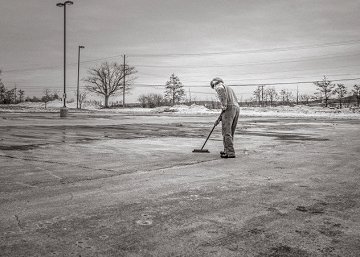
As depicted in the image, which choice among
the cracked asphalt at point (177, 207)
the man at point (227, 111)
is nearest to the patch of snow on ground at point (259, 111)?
the man at point (227, 111)

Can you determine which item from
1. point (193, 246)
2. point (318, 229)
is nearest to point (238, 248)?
point (193, 246)

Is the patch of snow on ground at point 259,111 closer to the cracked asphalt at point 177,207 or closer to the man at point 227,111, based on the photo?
the man at point 227,111

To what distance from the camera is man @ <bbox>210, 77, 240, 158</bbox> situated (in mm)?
7793

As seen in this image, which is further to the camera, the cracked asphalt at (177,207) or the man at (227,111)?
the man at (227,111)

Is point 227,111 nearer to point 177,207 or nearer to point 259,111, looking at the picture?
point 177,207

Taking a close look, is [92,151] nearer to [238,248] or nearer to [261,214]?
[261,214]

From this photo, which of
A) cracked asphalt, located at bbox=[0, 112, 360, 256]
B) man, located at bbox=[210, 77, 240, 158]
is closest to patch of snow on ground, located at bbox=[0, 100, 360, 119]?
man, located at bbox=[210, 77, 240, 158]

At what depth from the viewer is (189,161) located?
7.20 m

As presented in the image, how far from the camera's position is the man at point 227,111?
7.79 metres

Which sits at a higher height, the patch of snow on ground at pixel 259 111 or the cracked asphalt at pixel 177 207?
the patch of snow on ground at pixel 259 111

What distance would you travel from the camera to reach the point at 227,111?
8000 millimetres

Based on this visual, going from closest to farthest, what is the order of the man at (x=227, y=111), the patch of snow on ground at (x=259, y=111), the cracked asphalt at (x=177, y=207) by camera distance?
the cracked asphalt at (x=177, y=207)
the man at (x=227, y=111)
the patch of snow on ground at (x=259, y=111)

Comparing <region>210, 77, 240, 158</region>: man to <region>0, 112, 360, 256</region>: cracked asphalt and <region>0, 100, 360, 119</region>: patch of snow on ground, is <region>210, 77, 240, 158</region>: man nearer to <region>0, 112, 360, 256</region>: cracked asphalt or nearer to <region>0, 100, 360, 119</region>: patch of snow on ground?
<region>0, 112, 360, 256</region>: cracked asphalt

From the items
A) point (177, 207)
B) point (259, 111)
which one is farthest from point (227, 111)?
point (259, 111)
